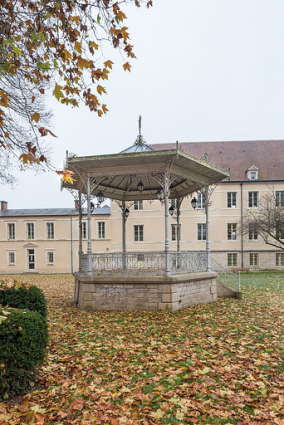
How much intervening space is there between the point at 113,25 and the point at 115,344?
232 inches

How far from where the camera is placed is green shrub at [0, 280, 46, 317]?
625 cm

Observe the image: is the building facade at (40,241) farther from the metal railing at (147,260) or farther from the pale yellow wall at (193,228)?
the metal railing at (147,260)

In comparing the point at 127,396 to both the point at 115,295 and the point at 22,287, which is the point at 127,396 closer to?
the point at 22,287

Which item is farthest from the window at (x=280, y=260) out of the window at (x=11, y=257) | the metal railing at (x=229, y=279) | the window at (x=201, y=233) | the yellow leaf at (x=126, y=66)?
the yellow leaf at (x=126, y=66)

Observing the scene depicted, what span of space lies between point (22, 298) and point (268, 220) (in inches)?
914

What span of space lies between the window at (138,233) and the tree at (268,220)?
31.9 ft

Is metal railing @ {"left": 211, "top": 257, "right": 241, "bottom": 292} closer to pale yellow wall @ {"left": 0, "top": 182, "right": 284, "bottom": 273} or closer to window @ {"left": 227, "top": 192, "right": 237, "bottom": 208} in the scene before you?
pale yellow wall @ {"left": 0, "top": 182, "right": 284, "bottom": 273}

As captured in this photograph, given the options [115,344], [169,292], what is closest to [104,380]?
[115,344]

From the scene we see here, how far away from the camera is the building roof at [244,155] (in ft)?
100

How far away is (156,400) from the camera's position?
4078mm

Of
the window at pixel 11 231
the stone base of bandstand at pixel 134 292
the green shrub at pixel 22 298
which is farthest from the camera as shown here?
the window at pixel 11 231

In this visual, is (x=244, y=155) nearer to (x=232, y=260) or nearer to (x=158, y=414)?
(x=232, y=260)

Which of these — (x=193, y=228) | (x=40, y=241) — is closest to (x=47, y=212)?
(x=40, y=241)

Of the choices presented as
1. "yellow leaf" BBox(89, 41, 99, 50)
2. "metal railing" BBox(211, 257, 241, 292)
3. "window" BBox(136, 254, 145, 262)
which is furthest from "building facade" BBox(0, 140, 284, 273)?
"yellow leaf" BBox(89, 41, 99, 50)
